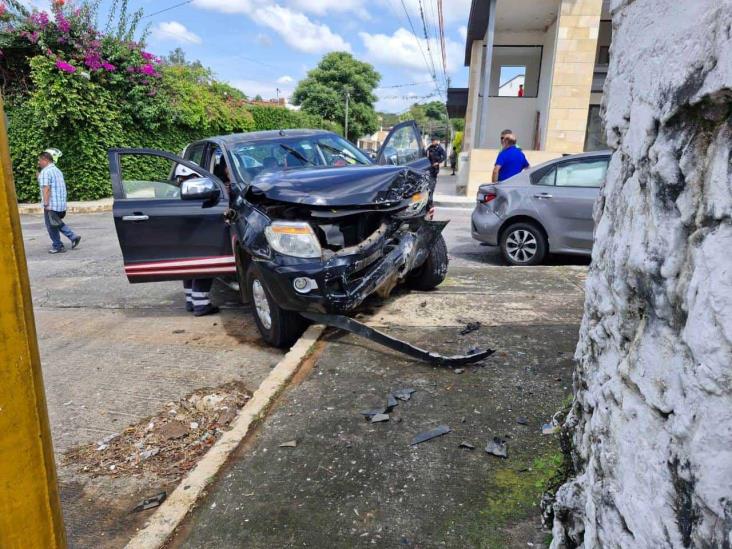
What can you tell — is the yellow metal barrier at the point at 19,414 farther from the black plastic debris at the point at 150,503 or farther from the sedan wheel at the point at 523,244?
the sedan wheel at the point at 523,244

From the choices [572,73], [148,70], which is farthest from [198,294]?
[148,70]

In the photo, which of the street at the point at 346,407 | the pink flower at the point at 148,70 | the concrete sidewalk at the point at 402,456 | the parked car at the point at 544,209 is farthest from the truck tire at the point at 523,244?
the pink flower at the point at 148,70

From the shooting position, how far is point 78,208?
14672 mm

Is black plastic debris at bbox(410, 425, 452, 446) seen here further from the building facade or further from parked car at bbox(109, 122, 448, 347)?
the building facade

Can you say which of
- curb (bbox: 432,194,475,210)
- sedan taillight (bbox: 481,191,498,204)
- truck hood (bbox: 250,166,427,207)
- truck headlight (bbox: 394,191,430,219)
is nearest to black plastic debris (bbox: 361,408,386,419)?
truck hood (bbox: 250,166,427,207)

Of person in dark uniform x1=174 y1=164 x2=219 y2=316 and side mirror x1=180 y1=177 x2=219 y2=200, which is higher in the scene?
side mirror x1=180 y1=177 x2=219 y2=200

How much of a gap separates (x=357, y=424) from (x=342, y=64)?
4411 centimetres

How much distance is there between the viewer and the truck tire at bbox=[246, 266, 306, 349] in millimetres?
4211

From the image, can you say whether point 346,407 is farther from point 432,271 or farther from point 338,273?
point 432,271

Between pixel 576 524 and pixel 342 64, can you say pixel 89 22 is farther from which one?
pixel 342 64

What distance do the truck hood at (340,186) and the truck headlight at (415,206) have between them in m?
0.08

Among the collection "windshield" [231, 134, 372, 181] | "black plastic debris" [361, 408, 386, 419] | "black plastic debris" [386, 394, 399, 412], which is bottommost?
"black plastic debris" [361, 408, 386, 419]

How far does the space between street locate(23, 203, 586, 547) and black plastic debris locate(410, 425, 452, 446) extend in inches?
1.7

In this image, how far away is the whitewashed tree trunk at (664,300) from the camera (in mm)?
972
